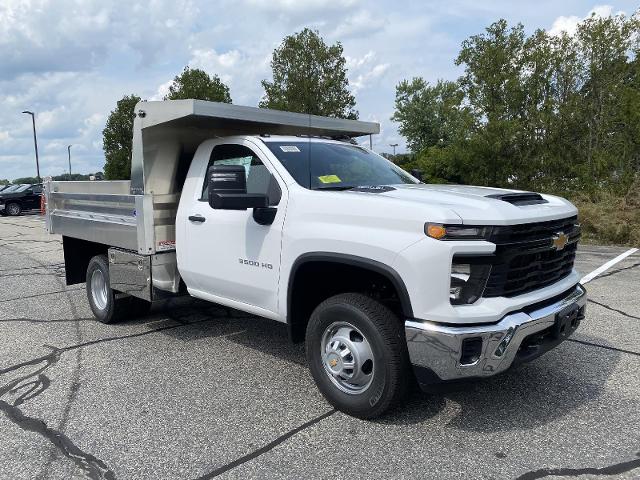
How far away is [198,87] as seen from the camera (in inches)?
1073

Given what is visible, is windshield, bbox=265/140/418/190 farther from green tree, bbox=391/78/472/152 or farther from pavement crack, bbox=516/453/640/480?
green tree, bbox=391/78/472/152

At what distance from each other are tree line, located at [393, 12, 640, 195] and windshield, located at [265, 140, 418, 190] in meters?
11.3

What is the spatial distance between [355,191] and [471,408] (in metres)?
1.72

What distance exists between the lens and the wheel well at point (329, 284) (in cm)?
366

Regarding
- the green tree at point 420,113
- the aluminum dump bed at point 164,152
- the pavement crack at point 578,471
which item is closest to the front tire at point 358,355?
the pavement crack at point 578,471

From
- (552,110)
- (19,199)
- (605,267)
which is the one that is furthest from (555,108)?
(19,199)

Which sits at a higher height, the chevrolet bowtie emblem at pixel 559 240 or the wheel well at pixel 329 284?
the chevrolet bowtie emblem at pixel 559 240

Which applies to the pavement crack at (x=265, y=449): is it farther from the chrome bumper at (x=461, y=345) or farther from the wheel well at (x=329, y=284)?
the chrome bumper at (x=461, y=345)

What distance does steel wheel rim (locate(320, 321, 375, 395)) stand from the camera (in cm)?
366

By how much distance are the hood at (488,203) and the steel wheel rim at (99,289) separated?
368 cm

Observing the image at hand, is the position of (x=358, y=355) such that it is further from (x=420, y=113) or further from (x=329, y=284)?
(x=420, y=113)

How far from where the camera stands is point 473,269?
3.24 meters

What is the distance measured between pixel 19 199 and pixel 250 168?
28.0 metres

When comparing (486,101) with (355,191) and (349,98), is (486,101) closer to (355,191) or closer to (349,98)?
(349,98)
